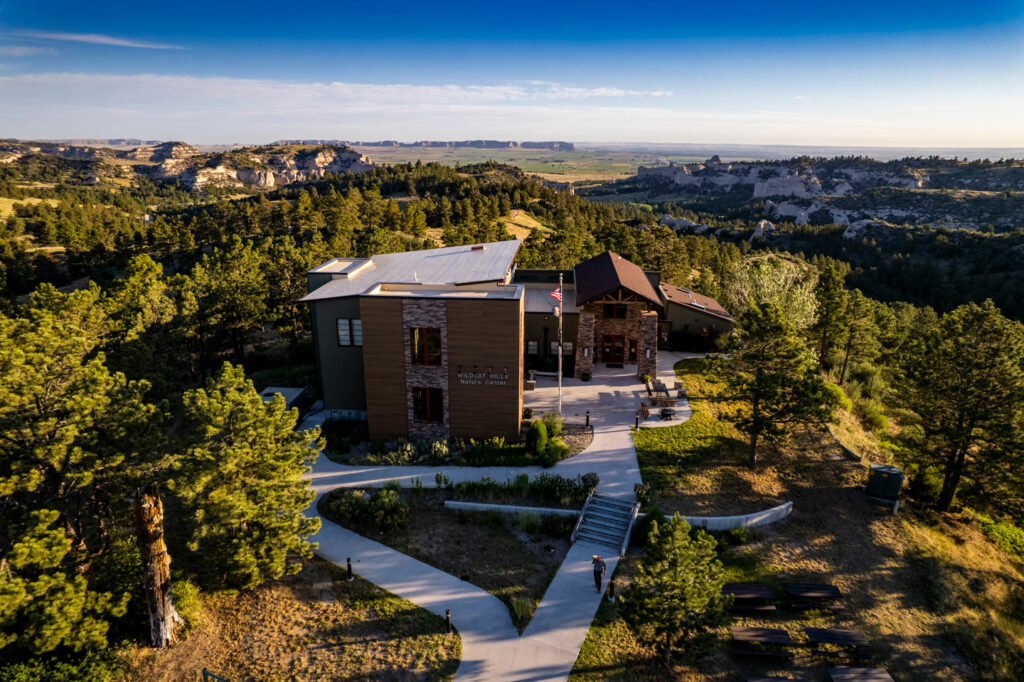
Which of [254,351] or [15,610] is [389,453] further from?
[254,351]

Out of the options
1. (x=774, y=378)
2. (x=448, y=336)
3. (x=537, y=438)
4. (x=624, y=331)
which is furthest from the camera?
(x=624, y=331)

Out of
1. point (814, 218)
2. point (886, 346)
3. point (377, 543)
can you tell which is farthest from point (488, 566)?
point (814, 218)

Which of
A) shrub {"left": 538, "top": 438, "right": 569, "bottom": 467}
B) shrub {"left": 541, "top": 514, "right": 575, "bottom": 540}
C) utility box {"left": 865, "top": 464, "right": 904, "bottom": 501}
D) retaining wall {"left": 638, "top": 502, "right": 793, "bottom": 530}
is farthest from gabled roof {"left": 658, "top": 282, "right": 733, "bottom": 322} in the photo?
shrub {"left": 541, "top": 514, "right": 575, "bottom": 540}

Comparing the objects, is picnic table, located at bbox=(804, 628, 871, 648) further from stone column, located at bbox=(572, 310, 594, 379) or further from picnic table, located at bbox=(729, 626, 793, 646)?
stone column, located at bbox=(572, 310, 594, 379)

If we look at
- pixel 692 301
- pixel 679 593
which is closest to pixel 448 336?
pixel 679 593

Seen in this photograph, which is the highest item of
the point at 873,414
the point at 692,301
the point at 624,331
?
the point at 692,301

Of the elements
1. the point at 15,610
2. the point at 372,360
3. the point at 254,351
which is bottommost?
the point at 254,351

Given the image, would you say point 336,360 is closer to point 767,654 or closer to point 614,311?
point 614,311
